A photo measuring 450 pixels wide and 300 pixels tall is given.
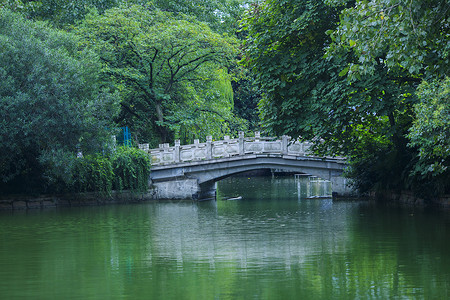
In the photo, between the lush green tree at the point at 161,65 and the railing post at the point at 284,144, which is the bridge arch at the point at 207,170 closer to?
the railing post at the point at 284,144

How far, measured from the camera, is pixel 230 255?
12.7 metres

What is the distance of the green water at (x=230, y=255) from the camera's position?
30.8ft

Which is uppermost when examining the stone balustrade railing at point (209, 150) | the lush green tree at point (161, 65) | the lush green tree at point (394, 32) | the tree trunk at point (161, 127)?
the lush green tree at point (161, 65)

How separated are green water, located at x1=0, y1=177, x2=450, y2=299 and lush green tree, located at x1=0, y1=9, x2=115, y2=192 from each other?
2609 millimetres

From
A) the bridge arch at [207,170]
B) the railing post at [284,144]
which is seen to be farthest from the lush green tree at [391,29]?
the bridge arch at [207,170]

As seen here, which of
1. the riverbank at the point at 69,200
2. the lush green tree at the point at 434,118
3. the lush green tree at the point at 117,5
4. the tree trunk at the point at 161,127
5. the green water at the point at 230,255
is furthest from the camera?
the tree trunk at the point at 161,127

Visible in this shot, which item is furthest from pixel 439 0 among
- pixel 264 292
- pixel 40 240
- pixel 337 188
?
pixel 337 188

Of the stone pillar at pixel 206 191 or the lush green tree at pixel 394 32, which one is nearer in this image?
the lush green tree at pixel 394 32

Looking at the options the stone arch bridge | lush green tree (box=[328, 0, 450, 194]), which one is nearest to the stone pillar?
the stone arch bridge

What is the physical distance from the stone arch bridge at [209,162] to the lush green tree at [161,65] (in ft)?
5.27

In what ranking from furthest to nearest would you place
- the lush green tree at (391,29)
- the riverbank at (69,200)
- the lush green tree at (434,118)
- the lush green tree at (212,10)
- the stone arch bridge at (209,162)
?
the lush green tree at (212,10)
the stone arch bridge at (209,162)
the riverbank at (69,200)
the lush green tree at (434,118)
the lush green tree at (391,29)

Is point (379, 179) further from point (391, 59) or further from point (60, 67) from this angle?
point (391, 59)

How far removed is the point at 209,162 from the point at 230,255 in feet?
59.1

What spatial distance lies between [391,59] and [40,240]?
945 cm
